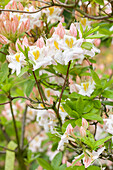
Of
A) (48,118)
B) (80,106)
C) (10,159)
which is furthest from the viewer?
(10,159)

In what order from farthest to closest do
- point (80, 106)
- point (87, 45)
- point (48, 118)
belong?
point (48, 118)
point (80, 106)
point (87, 45)

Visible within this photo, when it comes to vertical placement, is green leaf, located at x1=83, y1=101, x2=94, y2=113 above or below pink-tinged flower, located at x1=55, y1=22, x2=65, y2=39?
below

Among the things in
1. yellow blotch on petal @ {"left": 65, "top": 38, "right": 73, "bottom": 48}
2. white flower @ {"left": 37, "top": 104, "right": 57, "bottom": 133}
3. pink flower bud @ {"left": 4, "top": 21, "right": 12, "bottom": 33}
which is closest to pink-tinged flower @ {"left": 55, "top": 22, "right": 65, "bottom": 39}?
yellow blotch on petal @ {"left": 65, "top": 38, "right": 73, "bottom": 48}

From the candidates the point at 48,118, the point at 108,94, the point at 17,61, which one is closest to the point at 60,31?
the point at 17,61

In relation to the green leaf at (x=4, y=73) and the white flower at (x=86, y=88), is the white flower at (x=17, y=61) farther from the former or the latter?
the white flower at (x=86, y=88)

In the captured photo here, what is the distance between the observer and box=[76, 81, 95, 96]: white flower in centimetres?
77

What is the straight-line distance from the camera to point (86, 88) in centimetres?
79

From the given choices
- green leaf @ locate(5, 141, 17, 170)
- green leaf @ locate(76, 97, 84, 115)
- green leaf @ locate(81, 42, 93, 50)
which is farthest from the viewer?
green leaf @ locate(5, 141, 17, 170)

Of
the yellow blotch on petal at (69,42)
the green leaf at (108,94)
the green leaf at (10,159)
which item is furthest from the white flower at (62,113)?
the green leaf at (10,159)

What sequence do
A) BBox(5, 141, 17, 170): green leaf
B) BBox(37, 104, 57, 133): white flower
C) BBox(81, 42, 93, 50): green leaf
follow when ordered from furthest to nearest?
BBox(5, 141, 17, 170): green leaf, BBox(37, 104, 57, 133): white flower, BBox(81, 42, 93, 50): green leaf

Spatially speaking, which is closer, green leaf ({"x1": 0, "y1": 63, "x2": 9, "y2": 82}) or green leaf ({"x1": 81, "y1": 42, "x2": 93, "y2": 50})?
green leaf ({"x1": 81, "y1": 42, "x2": 93, "y2": 50})

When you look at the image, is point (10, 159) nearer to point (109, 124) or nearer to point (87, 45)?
point (109, 124)

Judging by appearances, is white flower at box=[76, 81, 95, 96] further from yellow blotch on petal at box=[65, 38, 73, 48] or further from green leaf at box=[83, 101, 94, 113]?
yellow blotch on petal at box=[65, 38, 73, 48]

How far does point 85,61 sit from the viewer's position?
95 cm
